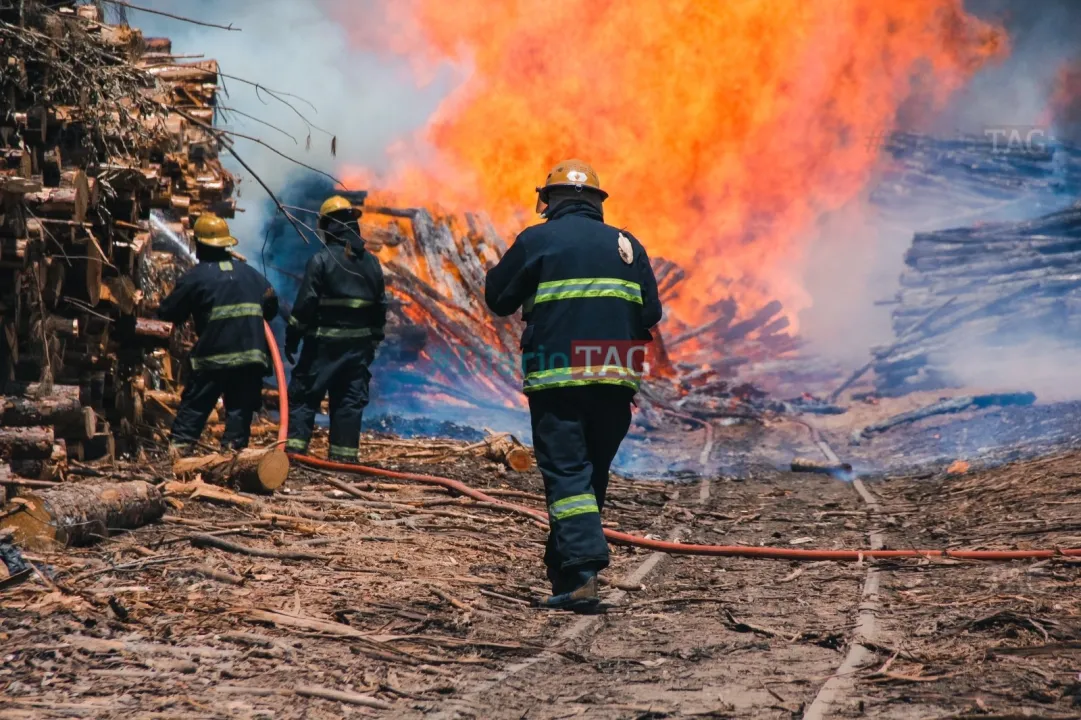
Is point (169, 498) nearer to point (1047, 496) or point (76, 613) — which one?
point (76, 613)

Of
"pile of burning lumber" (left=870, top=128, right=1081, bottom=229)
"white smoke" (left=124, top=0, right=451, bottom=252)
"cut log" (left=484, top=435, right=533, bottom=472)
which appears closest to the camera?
"cut log" (left=484, top=435, right=533, bottom=472)

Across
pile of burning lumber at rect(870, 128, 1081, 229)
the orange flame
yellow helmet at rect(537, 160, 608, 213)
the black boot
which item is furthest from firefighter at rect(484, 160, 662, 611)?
pile of burning lumber at rect(870, 128, 1081, 229)

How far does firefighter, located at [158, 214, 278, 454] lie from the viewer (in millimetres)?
9234

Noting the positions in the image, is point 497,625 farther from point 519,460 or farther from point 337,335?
point 519,460

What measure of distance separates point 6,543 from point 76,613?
2.60ft

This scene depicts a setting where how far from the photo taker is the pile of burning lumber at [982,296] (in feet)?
61.9

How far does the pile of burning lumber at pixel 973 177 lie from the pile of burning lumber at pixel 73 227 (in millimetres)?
18899

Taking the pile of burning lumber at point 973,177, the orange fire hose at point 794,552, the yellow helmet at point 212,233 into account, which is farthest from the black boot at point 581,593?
the pile of burning lumber at point 973,177

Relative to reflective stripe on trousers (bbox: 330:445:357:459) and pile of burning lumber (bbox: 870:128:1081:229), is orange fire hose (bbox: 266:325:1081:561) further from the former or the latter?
pile of burning lumber (bbox: 870:128:1081:229)

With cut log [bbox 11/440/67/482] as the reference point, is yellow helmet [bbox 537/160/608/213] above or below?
above

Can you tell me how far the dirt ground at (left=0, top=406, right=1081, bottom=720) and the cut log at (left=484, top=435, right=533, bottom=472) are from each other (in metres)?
2.26

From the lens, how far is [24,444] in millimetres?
7211

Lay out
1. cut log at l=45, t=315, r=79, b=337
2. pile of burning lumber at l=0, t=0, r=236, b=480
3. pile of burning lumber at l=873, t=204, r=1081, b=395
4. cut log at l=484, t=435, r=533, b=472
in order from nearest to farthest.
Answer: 1. pile of burning lumber at l=0, t=0, r=236, b=480
2. cut log at l=45, t=315, r=79, b=337
3. cut log at l=484, t=435, r=533, b=472
4. pile of burning lumber at l=873, t=204, r=1081, b=395

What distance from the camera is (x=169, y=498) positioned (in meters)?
7.35
